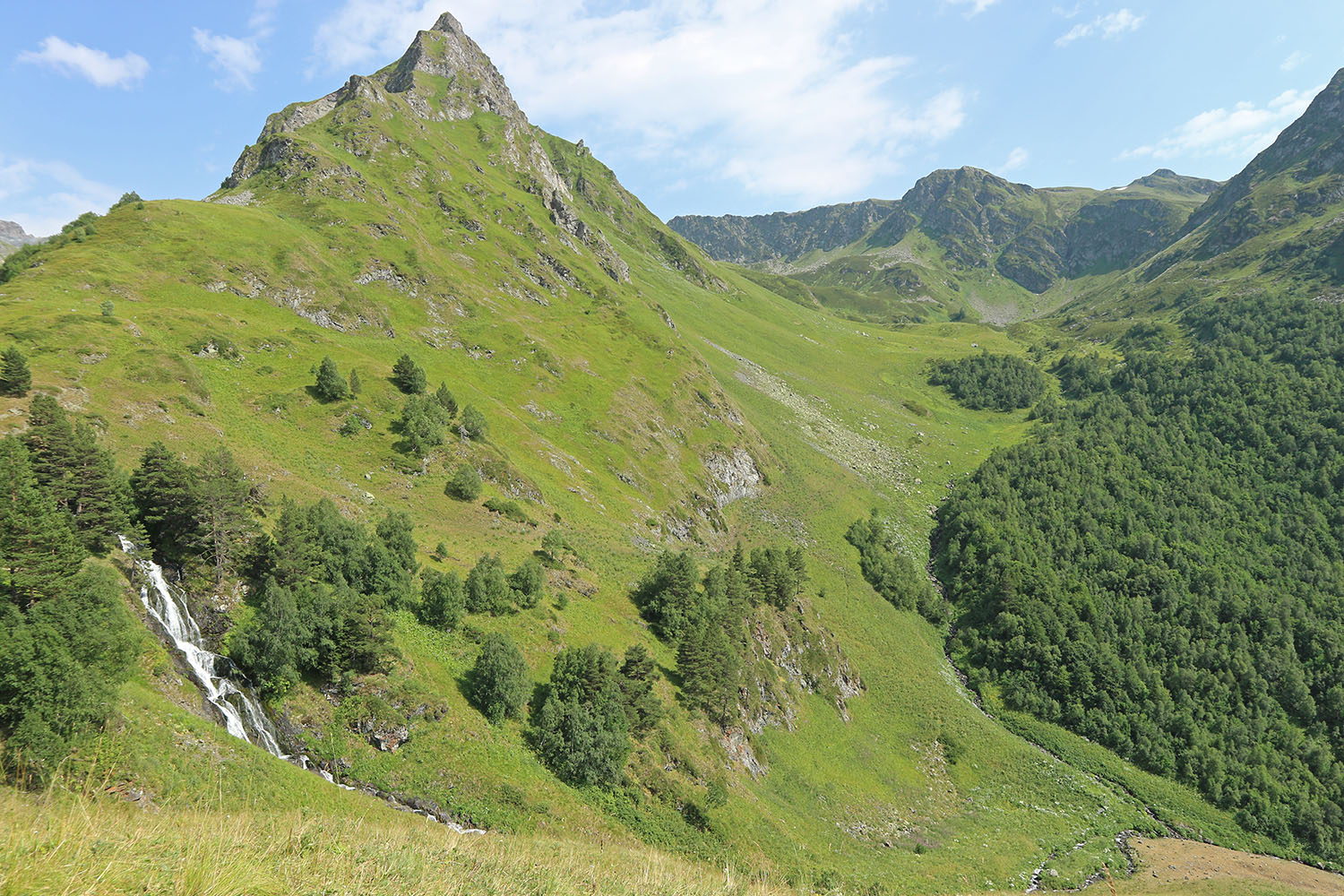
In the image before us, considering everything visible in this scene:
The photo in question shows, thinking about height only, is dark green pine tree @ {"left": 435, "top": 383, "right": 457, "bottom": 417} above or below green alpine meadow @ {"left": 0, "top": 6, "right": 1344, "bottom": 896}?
above

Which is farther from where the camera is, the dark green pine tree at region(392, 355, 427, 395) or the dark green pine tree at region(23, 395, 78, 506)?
the dark green pine tree at region(392, 355, 427, 395)

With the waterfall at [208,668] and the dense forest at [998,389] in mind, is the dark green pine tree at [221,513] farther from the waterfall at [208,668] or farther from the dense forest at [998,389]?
the dense forest at [998,389]

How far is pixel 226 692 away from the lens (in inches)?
1078

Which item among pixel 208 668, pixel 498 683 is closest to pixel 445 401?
pixel 498 683

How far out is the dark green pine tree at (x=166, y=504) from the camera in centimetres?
3114

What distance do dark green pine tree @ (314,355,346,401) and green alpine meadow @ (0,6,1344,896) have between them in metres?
0.40

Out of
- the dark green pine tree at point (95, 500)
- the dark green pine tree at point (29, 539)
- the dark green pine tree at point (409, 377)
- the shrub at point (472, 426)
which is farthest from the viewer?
the dark green pine tree at point (409, 377)

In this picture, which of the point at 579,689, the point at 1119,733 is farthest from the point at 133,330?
the point at 1119,733

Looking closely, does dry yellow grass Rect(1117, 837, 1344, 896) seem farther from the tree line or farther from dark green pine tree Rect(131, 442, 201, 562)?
dark green pine tree Rect(131, 442, 201, 562)

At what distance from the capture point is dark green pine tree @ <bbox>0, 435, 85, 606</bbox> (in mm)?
21734

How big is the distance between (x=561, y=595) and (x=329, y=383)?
3679cm

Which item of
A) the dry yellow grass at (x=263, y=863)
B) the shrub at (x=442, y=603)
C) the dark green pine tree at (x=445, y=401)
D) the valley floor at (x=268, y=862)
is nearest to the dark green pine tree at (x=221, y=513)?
the shrub at (x=442, y=603)

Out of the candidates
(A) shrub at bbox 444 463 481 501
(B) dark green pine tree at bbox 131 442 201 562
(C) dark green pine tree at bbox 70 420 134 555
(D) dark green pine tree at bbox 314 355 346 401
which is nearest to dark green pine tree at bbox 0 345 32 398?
(C) dark green pine tree at bbox 70 420 134 555

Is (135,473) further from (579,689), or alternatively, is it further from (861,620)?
(861,620)
